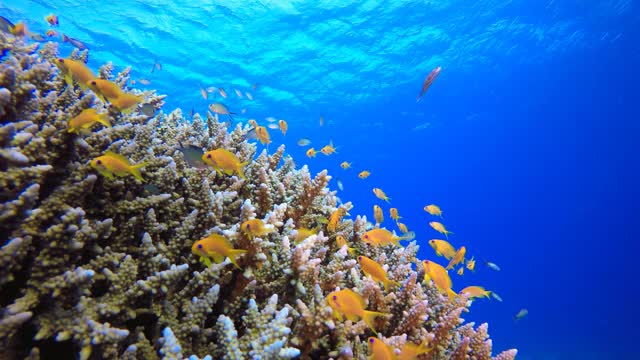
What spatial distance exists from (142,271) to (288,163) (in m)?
2.81

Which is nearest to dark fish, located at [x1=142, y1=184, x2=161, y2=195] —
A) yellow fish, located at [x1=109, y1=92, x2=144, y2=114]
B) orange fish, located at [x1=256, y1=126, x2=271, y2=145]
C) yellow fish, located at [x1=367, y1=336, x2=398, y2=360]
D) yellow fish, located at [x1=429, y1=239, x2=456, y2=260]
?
yellow fish, located at [x1=109, y1=92, x2=144, y2=114]

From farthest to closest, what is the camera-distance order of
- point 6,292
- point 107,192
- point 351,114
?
1. point 351,114
2. point 107,192
3. point 6,292

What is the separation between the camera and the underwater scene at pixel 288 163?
6.14 ft

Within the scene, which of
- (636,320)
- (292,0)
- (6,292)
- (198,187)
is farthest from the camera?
(636,320)

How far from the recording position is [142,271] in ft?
6.91

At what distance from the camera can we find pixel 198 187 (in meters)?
2.90

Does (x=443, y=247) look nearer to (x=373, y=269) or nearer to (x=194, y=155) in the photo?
(x=373, y=269)

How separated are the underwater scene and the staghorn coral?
0.6 inches

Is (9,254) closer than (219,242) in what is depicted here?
Yes

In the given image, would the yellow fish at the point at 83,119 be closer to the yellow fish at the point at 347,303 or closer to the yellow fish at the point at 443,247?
the yellow fish at the point at 347,303

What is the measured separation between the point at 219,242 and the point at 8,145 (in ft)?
4.56

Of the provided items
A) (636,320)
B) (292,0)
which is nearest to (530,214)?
(636,320)

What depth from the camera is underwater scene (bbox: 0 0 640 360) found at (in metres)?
1.87

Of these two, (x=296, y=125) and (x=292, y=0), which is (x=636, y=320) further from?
(x=292, y=0)
